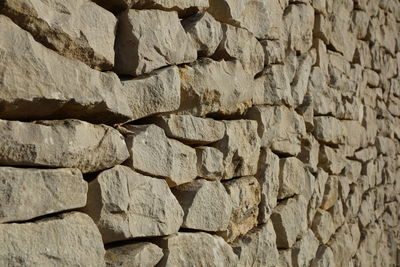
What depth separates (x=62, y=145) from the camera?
1.22m

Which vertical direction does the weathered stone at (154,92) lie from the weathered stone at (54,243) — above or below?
above

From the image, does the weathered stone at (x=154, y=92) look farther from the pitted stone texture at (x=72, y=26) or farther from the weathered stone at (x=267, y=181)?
the weathered stone at (x=267, y=181)

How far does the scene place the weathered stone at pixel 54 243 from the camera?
1.11 m

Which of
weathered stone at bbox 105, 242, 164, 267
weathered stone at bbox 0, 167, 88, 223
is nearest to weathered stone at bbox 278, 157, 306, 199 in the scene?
weathered stone at bbox 105, 242, 164, 267

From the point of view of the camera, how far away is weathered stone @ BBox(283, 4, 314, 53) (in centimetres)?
239

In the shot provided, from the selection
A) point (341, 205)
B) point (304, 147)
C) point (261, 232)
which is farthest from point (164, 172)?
point (341, 205)

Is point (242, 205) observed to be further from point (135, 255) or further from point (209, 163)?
point (135, 255)

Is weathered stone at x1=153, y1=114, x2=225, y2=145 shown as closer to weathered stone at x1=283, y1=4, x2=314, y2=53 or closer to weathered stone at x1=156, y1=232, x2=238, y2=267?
weathered stone at x1=156, y1=232, x2=238, y2=267

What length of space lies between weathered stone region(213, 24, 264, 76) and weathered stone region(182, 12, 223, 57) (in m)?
0.04

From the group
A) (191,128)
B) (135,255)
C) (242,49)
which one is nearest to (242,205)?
(191,128)

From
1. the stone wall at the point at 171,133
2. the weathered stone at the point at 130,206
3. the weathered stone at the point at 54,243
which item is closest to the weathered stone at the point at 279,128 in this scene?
the stone wall at the point at 171,133

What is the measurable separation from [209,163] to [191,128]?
0.46 feet

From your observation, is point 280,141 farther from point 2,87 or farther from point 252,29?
point 2,87

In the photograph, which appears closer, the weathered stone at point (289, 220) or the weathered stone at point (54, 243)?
the weathered stone at point (54, 243)
